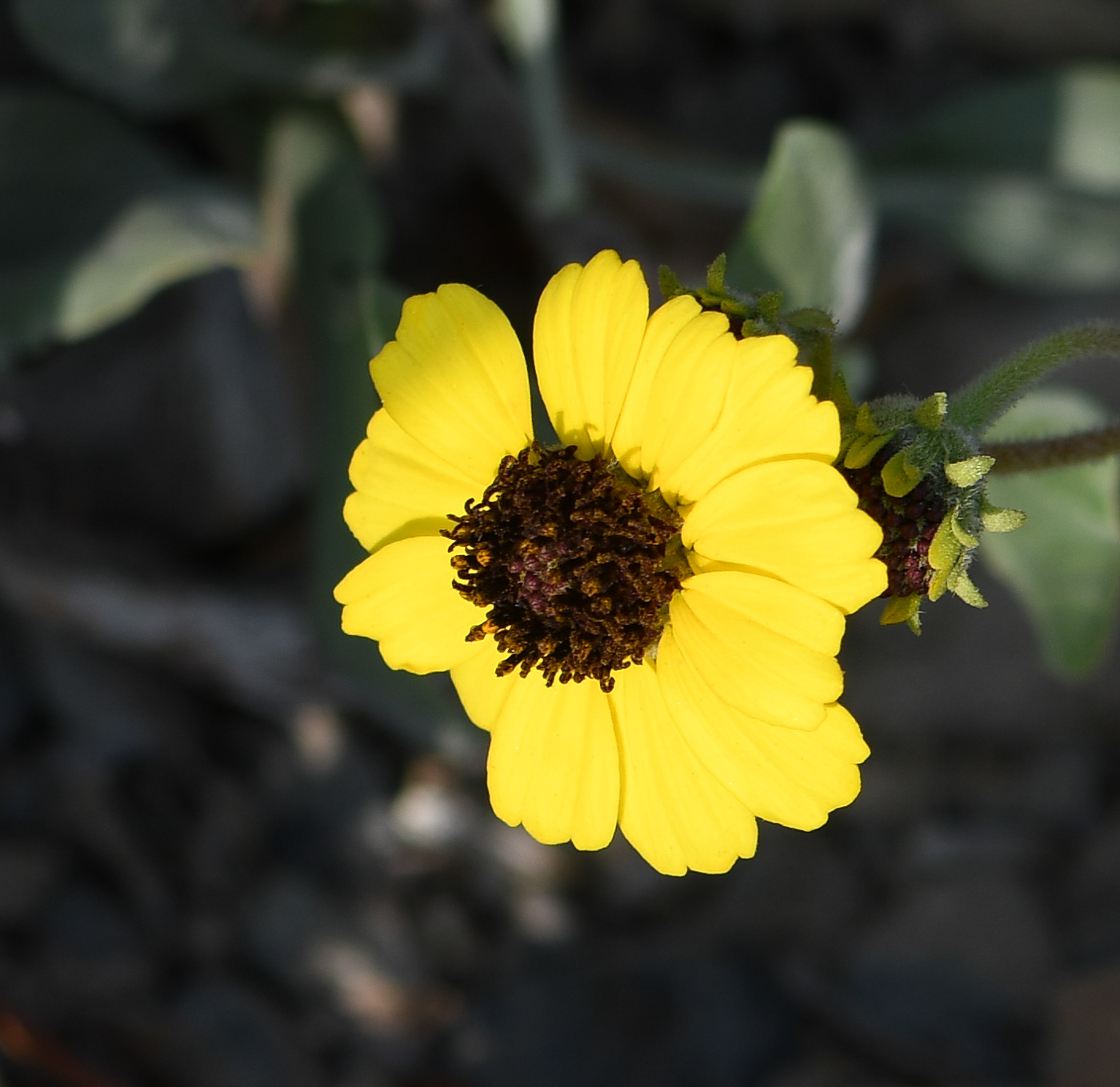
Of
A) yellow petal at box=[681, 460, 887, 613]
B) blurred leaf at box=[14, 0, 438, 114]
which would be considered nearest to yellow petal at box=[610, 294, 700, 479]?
yellow petal at box=[681, 460, 887, 613]

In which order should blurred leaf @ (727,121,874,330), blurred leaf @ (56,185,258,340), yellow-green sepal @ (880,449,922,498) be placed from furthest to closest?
blurred leaf @ (56,185,258,340)
blurred leaf @ (727,121,874,330)
yellow-green sepal @ (880,449,922,498)

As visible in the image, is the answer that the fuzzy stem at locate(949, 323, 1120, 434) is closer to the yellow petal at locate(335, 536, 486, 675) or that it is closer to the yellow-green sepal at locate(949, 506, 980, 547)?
the yellow-green sepal at locate(949, 506, 980, 547)

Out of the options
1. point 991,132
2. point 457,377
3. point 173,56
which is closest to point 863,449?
point 457,377

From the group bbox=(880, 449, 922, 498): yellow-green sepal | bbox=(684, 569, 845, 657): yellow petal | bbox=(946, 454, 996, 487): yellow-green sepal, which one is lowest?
bbox=(684, 569, 845, 657): yellow petal

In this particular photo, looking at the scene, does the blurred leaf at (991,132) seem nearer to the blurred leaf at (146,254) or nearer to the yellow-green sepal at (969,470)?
the blurred leaf at (146,254)

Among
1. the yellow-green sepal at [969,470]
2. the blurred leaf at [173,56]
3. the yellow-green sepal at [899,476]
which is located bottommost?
the yellow-green sepal at [899,476]

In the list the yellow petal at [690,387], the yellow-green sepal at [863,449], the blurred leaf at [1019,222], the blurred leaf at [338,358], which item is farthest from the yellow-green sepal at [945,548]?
the blurred leaf at [1019,222]
